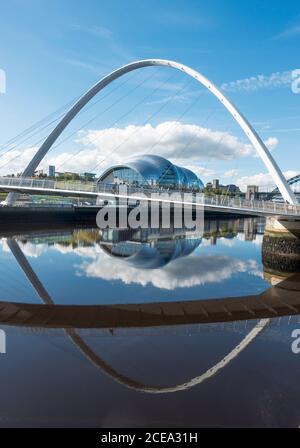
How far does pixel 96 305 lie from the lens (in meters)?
11.2

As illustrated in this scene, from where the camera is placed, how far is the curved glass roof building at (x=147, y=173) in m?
69.2

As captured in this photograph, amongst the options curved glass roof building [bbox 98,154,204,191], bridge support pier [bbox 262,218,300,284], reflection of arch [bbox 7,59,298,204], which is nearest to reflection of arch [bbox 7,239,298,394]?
bridge support pier [bbox 262,218,300,284]

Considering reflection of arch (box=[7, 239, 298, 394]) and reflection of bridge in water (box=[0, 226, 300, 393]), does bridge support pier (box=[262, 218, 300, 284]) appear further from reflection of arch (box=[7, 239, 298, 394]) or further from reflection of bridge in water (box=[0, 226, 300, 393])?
reflection of arch (box=[7, 239, 298, 394])

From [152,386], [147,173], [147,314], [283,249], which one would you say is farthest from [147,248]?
[147,173]

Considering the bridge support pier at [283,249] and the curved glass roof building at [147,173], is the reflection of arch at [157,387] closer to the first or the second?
the bridge support pier at [283,249]

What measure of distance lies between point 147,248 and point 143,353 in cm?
1710

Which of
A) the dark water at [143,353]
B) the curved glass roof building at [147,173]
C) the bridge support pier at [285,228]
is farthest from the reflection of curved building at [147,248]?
the curved glass roof building at [147,173]

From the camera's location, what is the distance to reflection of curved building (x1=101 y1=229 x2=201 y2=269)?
20.0 metres

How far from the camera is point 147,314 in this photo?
1058 centimetres

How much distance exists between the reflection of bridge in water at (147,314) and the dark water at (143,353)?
5cm

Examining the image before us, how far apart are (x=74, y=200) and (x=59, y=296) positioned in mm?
42908

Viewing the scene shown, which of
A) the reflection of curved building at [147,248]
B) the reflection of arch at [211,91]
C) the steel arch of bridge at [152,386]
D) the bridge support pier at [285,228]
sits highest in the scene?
the reflection of arch at [211,91]
